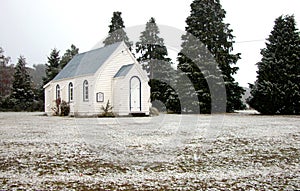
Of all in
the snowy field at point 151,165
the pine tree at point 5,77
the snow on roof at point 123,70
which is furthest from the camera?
the pine tree at point 5,77

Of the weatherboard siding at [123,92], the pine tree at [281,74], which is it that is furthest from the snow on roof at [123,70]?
the pine tree at [281,74]

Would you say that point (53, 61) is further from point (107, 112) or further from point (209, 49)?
point (107, 112)

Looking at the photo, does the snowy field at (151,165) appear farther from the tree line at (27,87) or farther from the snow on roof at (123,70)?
the tree line at (27,87)

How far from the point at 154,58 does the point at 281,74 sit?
57.4 ft

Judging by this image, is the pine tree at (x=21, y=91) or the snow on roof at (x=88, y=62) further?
the pine tree at (x=21, y=91)

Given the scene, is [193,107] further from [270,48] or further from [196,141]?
[196,141]

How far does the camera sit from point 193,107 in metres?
29.8

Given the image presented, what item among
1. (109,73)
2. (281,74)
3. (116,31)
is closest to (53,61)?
(116,31)

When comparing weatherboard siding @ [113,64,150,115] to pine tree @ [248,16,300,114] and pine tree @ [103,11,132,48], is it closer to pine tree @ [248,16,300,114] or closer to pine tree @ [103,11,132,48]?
pine tree @ [248,16,300,114]

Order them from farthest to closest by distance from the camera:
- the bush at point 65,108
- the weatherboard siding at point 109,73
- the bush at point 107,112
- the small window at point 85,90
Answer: the bush at point 65,108 → the small window at point 85,90 → the weatherboard siding at point 109,73 → the bush at point 107,112

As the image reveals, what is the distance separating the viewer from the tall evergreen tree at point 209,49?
2970 centimetres

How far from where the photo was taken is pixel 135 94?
2411cm

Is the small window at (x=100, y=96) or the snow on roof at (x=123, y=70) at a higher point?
the snow on roof at (x=123, y=70)

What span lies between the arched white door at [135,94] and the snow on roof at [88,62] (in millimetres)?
2861
